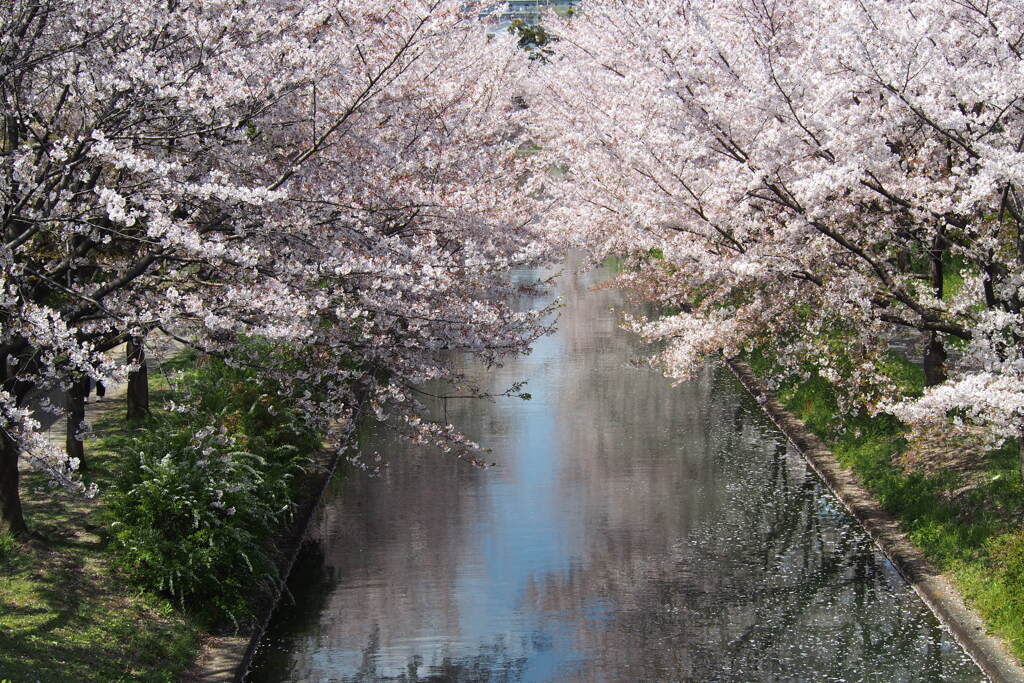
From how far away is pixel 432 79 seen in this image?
19.2 meters

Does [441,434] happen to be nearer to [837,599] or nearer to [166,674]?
[166,674]

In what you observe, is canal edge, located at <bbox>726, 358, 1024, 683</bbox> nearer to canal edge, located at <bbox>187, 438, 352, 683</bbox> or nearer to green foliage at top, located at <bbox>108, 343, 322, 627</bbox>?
canal edge, located at <bbox>187, 438, 352, 683</bbox>

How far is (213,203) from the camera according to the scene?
10164 mm

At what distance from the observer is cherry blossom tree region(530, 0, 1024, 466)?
1121cm

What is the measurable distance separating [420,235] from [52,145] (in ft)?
16.7

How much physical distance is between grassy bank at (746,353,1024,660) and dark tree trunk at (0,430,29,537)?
990 cm

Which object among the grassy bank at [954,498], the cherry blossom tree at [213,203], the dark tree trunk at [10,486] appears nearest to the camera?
the cherry blossom tree at [213,203]

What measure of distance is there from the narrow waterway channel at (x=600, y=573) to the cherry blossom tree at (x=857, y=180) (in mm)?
2038

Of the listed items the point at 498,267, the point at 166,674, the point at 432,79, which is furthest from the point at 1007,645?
the point at 432,79

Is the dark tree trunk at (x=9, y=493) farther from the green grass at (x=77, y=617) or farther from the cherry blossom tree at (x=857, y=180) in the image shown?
the cherry blossom tree at (x=857, y=180)

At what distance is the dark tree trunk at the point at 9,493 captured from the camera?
11258 millimetres

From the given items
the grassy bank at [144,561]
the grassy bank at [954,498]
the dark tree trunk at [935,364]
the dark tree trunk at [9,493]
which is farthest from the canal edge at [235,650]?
the dark tree trunk at [935,364]

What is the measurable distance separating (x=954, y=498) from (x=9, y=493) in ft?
35.9

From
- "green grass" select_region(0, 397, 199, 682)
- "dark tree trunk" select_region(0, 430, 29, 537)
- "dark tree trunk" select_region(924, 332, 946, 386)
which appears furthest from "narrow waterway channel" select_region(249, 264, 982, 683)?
"dark tree trunk" select_region(0, 430, 29, 537)
